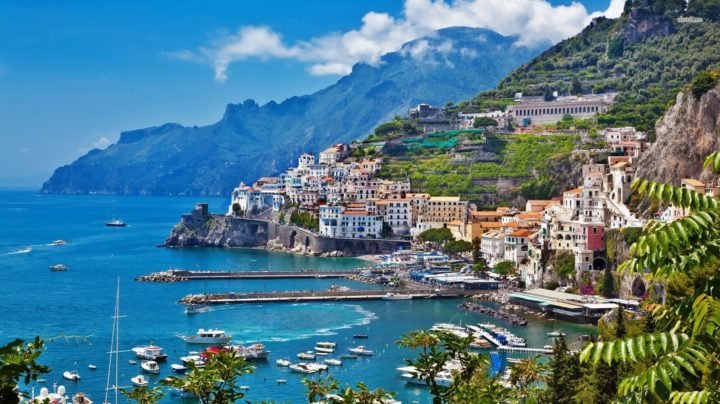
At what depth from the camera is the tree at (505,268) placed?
50219mm

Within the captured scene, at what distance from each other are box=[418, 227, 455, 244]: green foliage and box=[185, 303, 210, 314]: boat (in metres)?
23.4

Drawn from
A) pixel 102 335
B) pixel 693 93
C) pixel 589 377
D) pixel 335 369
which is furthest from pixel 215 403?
pixel 693 93

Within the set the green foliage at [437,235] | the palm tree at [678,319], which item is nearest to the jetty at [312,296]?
the green foliage at [437,235]

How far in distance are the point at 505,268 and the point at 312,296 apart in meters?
11.8

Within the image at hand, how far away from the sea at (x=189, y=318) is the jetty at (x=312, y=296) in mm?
793

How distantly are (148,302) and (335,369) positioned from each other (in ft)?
62.3

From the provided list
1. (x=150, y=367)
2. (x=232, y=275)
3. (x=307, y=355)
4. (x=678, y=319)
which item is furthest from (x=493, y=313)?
(x=678, y=319)

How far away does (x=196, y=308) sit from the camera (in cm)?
4341

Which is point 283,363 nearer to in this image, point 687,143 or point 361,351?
point 361,351

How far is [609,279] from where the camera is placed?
138 feet

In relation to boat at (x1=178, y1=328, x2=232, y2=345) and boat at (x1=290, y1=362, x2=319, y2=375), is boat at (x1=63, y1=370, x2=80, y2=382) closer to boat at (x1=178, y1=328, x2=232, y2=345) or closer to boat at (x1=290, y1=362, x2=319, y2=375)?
boat at (x1=178, y1=328, x2=232, y2=345)

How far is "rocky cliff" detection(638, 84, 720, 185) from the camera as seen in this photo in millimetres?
46750

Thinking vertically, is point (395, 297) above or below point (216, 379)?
below

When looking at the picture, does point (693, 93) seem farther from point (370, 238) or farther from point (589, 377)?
point (589, 377)
